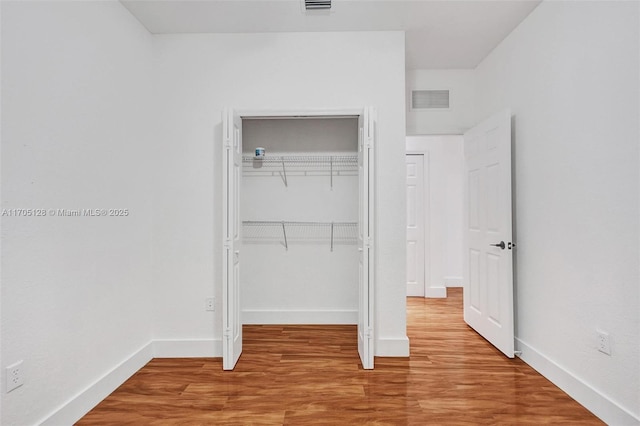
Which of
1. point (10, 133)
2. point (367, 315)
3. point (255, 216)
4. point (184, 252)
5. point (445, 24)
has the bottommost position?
point (367, 315)

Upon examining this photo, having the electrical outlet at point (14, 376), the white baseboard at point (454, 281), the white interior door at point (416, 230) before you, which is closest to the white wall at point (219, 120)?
the electrical outlet at point (14, 376)

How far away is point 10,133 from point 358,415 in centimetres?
242

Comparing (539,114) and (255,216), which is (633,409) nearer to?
(539,114)

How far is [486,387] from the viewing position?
2529mm

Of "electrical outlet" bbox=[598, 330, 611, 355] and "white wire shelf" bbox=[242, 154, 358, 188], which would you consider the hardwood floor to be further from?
"white wire shelf" bbox=[242, 154, 358, 188]

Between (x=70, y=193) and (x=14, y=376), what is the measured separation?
3.28ft

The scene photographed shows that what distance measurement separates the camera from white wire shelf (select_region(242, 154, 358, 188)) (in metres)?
3.87

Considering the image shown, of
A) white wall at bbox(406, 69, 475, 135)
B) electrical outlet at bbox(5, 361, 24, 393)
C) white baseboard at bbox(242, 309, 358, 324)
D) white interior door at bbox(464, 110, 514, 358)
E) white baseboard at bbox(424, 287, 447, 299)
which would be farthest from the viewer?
white baseboard at bbox(424, 287, 447, 299)

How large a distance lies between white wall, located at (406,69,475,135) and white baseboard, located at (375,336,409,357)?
220 centimetres

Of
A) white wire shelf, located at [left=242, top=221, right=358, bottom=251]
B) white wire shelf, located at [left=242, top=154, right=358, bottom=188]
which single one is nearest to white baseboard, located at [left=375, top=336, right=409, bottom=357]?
white wire shelf, located at [left=242, top=221, right=358, bottom=251]

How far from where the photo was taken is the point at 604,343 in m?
2.15

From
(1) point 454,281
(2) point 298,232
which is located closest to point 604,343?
(2) point 298,232

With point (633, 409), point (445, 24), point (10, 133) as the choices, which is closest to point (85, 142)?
point (10, 133)

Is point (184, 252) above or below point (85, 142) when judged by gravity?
below
